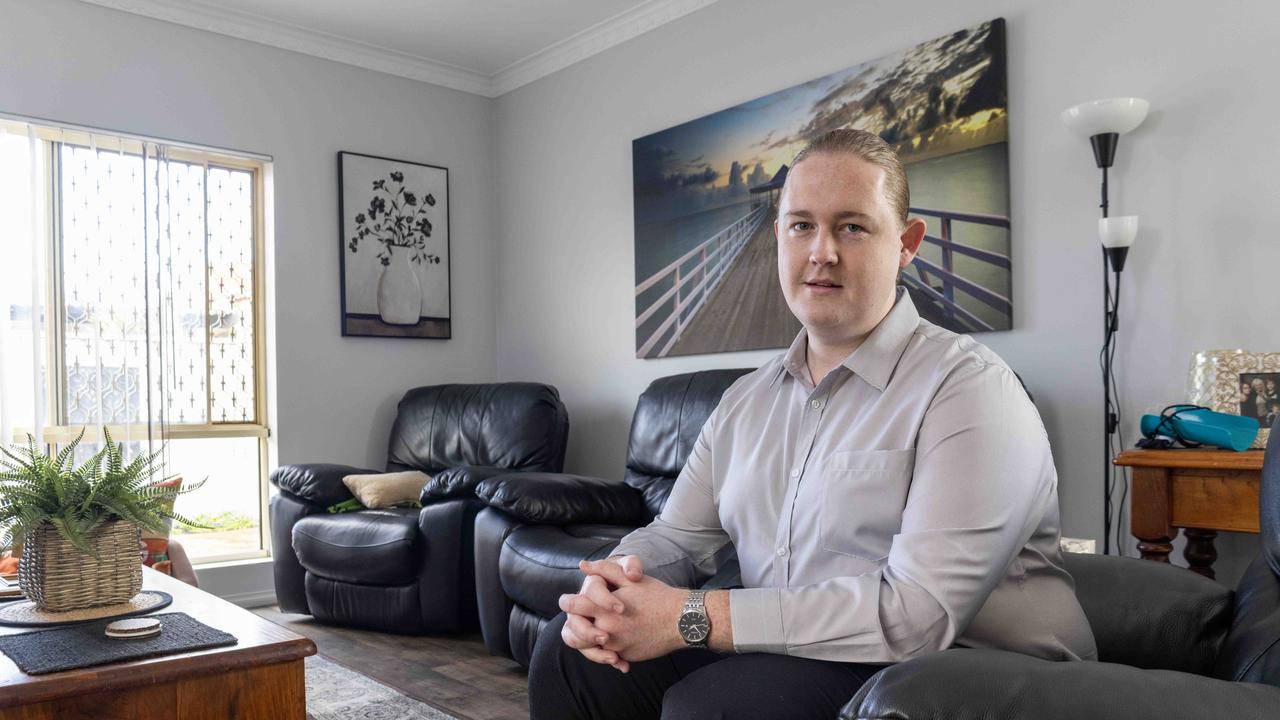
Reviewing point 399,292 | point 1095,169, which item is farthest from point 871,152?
point 399,292

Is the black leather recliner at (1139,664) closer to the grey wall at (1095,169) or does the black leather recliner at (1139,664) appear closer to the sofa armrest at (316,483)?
the grey wall at (1095,169)

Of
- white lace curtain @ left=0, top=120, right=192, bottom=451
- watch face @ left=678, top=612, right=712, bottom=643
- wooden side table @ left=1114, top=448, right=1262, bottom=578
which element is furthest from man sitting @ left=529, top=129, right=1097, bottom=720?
white lace curtain @ left=0, top=120, right=192, bottom=451

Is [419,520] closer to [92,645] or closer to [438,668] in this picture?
[438,668]

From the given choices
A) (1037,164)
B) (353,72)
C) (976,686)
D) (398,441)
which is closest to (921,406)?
(976,686)

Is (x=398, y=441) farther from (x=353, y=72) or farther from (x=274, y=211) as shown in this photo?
(x=353, y=72)

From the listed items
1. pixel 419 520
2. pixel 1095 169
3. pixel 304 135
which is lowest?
pixel 419 520

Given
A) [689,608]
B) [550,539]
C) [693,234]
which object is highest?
[693,234]

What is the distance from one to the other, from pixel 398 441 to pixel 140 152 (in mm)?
1678

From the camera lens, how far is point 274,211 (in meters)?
4.81

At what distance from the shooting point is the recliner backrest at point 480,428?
431cm

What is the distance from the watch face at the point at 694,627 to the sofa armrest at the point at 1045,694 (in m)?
0.37

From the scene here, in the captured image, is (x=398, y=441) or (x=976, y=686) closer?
(x=976, y=686)

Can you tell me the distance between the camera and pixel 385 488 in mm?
4172

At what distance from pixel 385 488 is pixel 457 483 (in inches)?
24.8
